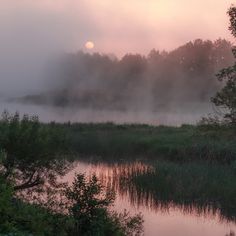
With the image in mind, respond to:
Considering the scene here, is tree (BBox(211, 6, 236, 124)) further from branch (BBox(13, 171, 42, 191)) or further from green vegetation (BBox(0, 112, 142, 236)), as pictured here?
branch (BBox(13, 171, 42, 191))

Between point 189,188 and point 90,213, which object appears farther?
point 189,188

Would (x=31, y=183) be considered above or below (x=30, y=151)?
below

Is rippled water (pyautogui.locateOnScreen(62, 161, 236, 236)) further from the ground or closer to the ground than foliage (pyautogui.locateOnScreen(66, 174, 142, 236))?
closer to the ground

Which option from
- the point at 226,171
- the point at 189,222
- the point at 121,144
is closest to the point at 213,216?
the point at 189,222

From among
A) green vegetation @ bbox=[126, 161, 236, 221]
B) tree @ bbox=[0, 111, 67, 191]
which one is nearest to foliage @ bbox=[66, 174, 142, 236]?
tree @ bbox=[0, 111, 67, 191]

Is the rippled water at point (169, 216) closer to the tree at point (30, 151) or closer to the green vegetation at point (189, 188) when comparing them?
the green vegetation at point (189, 188)

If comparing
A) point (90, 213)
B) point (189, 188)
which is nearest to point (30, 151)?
point (90, 213)

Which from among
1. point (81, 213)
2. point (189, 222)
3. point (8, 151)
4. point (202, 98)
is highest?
point (202, 98)

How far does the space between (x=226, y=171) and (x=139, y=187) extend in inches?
305

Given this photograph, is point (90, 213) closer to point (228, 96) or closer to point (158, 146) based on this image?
point (228, 96)

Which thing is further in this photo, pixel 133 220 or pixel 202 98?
pixel 202 98

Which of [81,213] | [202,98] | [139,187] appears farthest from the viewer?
[202,98]

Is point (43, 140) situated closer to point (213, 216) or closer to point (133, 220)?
point (133, 220)

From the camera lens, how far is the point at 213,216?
27.3 meters
